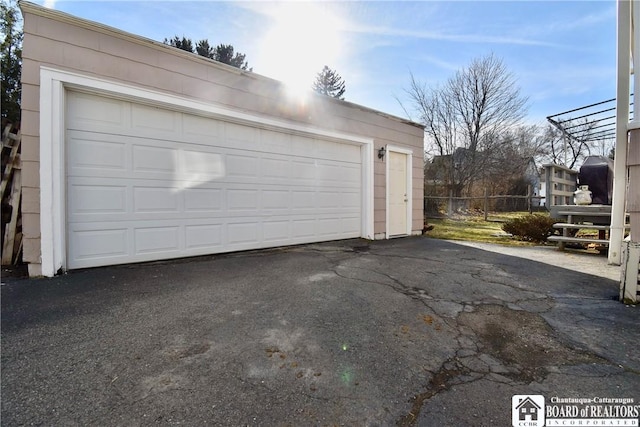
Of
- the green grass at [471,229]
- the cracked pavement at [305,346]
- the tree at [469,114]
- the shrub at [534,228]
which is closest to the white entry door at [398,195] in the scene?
the green grass at [471,229]

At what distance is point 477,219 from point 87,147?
1311cm

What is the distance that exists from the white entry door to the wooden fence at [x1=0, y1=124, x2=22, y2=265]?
659cm

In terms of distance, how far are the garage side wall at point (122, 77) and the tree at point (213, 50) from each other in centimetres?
1017

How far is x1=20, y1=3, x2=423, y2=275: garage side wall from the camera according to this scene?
3.44 meters

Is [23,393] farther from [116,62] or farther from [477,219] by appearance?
[477,219]

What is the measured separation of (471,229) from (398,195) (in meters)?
3.72

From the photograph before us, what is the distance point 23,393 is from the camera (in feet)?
4.88

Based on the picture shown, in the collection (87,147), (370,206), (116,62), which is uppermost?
(116,62)

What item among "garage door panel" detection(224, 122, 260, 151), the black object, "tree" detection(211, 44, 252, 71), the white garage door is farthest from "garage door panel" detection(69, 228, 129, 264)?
"tree" detection(211, 44, 252, 71)

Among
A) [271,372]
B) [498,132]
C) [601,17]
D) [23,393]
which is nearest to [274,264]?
[271,372]

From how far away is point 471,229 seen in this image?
944 centimetres

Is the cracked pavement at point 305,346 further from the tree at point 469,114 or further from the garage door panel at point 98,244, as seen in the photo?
the tree at point 469,114

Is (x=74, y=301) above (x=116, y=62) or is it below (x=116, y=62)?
below

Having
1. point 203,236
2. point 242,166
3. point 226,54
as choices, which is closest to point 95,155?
point 203,236
